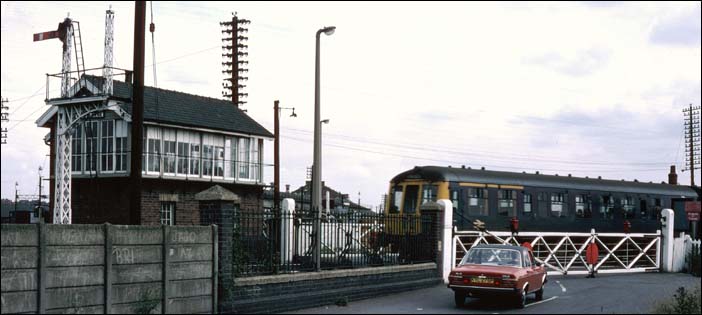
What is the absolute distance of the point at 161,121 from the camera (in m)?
34.5

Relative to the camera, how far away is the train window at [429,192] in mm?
28250

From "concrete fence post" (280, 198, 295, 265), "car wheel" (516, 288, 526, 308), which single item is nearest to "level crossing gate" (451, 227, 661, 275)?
"car wheel" (516, 288, 526, 308)

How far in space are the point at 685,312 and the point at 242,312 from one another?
8319mm

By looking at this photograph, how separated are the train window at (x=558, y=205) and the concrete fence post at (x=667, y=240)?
3.72 m

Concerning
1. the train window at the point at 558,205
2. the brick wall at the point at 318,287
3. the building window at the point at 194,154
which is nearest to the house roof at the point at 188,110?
the building window at the point at 194,154

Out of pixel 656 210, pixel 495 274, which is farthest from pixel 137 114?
pixel 656 210

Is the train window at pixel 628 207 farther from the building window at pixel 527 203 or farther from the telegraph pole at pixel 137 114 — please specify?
the telegraph pole at pixel 137 114

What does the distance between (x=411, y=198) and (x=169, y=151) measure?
12.0 meters

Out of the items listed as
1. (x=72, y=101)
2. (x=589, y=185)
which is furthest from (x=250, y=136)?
(x=589, y=185)

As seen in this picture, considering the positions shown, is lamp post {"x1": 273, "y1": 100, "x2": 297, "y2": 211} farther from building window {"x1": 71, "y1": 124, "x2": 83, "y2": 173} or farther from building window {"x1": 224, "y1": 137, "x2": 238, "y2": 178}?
building window {"x1": 71, "y1": 124, "x2": 83, "y2": 173}

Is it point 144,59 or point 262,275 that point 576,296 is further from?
point 144,59

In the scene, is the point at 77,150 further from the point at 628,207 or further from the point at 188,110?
the point at 628,207

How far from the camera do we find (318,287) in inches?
685

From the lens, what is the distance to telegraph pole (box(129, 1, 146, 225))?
1742cm
